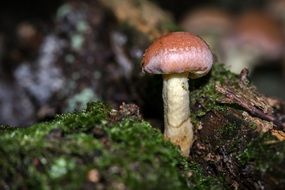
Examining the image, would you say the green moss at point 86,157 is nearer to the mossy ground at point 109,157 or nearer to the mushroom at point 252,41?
the mossy ground at point 109,157

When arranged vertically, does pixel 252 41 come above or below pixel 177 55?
above

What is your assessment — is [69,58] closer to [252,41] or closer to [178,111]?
[178,111]

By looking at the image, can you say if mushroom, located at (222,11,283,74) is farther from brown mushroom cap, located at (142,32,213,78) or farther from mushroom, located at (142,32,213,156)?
brown mushroom cap, located at (142,32,213,78)

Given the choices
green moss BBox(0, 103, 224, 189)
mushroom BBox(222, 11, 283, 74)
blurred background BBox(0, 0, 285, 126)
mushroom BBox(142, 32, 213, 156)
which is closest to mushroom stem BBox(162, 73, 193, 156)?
mushroom BBox(142, 32, 213, 156)

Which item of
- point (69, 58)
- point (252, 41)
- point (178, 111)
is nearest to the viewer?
point (178, 111)

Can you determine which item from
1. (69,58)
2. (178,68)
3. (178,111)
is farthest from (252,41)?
(178,68)

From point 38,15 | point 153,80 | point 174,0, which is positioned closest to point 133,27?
point 153,80

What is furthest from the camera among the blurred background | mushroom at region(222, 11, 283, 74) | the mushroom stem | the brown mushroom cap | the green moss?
mushroom at region(222, 11, 283, 74)

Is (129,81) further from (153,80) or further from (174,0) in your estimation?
(174,0)
